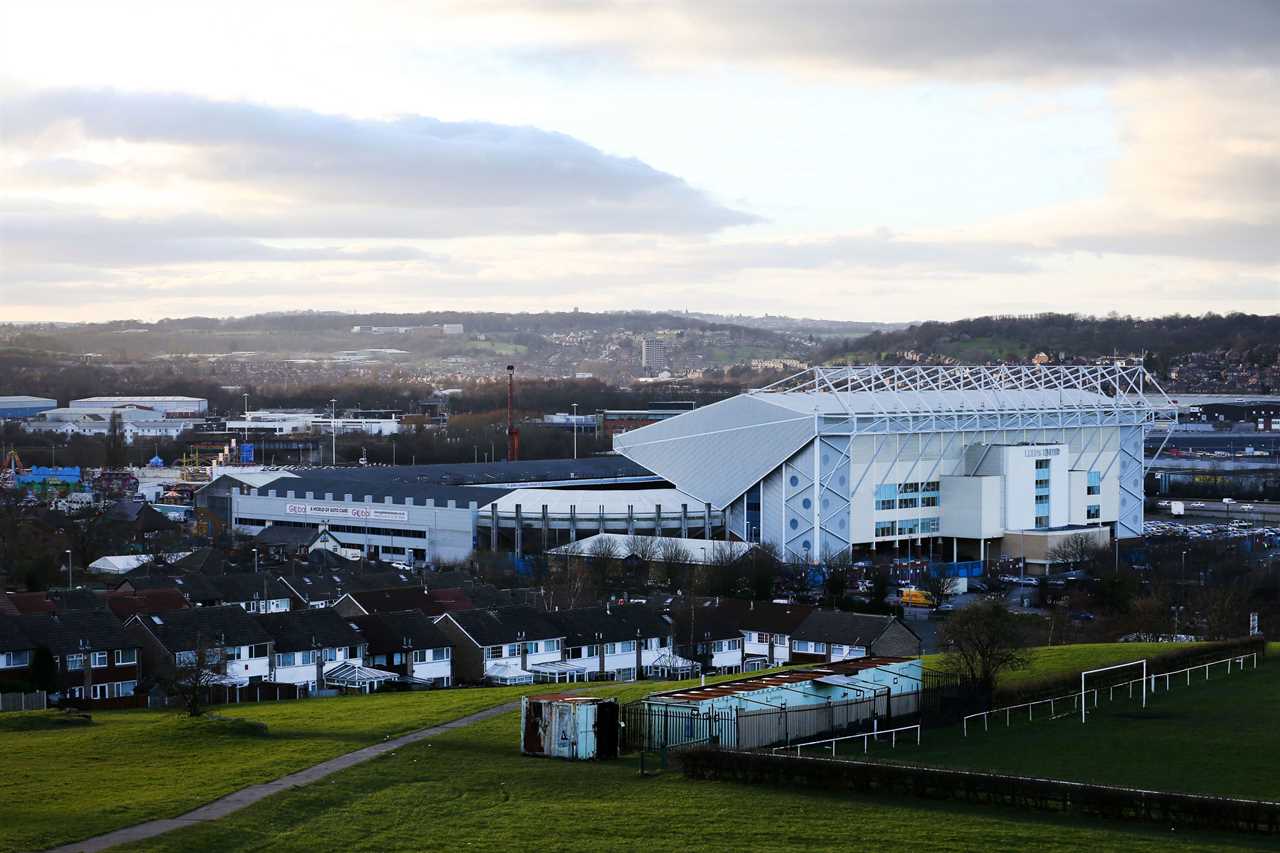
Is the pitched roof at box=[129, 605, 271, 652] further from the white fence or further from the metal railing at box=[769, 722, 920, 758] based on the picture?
the metal railing at box=[769, 722, 920, 758]

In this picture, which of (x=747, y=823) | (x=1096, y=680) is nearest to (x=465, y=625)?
(x=1096, y=680)

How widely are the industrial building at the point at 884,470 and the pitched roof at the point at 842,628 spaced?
20.6m

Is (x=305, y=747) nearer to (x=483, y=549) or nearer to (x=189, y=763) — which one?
(x=189, y=763)

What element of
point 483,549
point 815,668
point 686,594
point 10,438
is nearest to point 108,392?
point 10,438

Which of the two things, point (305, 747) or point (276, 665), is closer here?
point (305, 747)

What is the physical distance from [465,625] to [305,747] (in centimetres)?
1502

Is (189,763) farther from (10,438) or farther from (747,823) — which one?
(10,438)

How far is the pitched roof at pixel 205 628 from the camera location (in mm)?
30812

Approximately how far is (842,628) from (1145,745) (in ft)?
53.4

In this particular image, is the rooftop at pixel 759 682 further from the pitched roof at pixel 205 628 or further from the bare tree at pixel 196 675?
the pitched roof at pixel 205 628

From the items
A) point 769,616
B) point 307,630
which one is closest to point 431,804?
point 307,630

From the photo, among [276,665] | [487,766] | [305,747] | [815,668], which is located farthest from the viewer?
[276,665]

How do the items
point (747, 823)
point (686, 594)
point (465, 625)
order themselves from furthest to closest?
point (686, 594)
point (465, 625)
point (747, 823)

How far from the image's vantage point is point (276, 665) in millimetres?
31297
